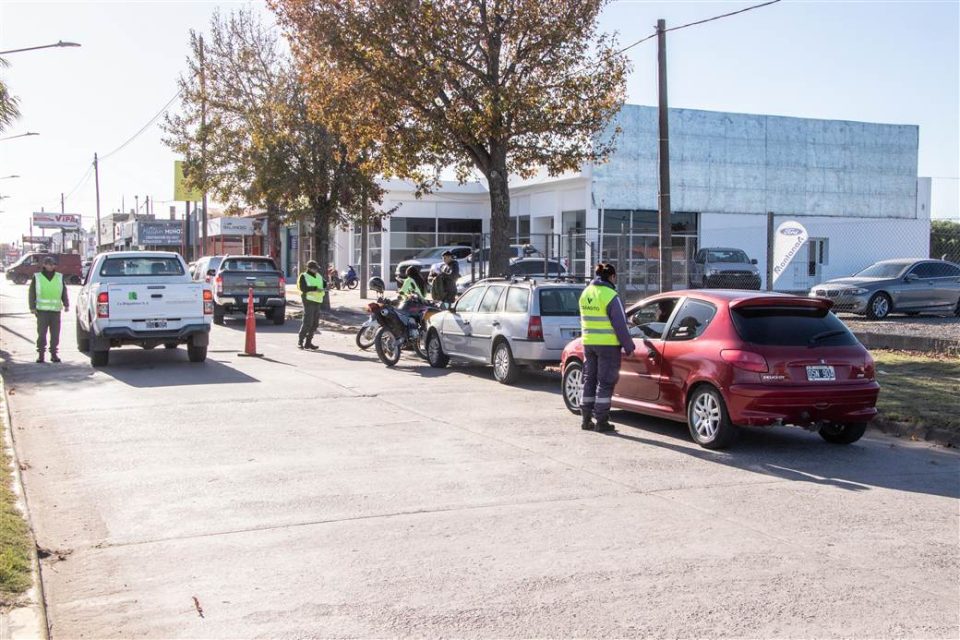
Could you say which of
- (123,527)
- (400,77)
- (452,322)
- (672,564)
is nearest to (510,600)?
(672,564)

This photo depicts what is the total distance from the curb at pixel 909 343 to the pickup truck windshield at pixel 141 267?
1269cm

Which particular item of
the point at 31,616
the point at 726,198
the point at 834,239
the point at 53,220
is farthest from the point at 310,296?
the point at 53,220

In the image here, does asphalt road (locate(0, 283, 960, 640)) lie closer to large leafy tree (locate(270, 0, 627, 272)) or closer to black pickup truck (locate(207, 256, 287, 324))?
large leafy tree (locate(270, 0, 627, 272))

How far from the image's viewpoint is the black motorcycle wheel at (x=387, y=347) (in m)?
17.3

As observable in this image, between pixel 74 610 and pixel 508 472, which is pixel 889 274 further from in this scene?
pixel 74 610

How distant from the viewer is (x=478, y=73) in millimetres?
19297

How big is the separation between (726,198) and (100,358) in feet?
101

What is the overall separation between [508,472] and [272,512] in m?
2.24

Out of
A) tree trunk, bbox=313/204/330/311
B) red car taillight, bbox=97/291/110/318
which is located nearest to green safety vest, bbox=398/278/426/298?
red car taillight, bbox=97/291/110/318

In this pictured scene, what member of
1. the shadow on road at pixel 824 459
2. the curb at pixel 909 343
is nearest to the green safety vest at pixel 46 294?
the shadow on road at pixel 824 459

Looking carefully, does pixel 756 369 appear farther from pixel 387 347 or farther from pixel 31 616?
pixel 387 347

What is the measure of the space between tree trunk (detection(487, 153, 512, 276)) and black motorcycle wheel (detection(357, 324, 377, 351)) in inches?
115

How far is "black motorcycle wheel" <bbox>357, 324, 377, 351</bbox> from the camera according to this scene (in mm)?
19203

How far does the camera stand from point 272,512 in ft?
23.9
